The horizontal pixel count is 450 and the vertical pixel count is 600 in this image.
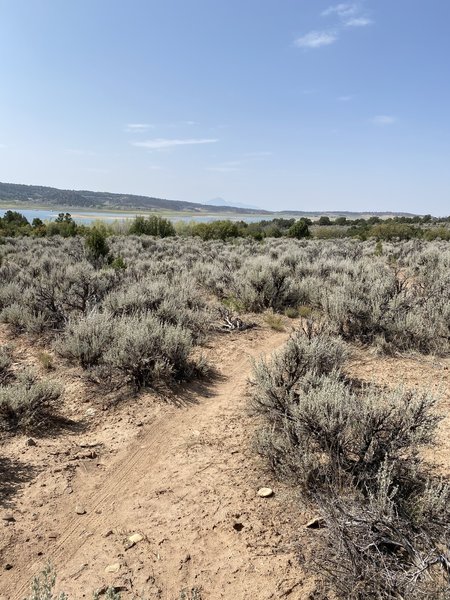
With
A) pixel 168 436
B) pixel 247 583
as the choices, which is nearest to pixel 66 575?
pixel 247 583

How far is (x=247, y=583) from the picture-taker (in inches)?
112

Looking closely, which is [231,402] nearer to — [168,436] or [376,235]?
[168,436]

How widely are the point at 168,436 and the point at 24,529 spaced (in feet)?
6.00

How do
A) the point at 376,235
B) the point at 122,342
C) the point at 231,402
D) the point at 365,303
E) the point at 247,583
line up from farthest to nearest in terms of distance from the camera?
1. the point at 376,235
2. the point at 365,303
3. the point at 122,342
4. the point at 231,402
5. the point at 247,583

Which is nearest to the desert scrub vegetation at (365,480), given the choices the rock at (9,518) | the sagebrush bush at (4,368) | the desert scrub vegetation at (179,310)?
the desert scrub vegetation at (179,310)

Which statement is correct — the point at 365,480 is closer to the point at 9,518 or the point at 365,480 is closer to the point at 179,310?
the point at 9,518

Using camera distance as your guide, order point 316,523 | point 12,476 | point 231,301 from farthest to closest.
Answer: point 231,301 < point 12,476 < point 316,523

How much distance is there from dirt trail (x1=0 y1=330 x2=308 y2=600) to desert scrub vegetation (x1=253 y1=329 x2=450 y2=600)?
0.33 meters

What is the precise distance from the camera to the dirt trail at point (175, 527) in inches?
113

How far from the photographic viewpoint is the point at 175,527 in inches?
134

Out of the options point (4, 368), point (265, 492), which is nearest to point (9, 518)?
point (265, 492)

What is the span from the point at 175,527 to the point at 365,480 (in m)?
1.68

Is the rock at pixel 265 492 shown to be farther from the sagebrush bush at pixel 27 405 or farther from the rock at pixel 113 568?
the sagebrush bush at pixel 27 405

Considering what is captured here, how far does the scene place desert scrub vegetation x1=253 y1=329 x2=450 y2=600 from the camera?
8.29ft
